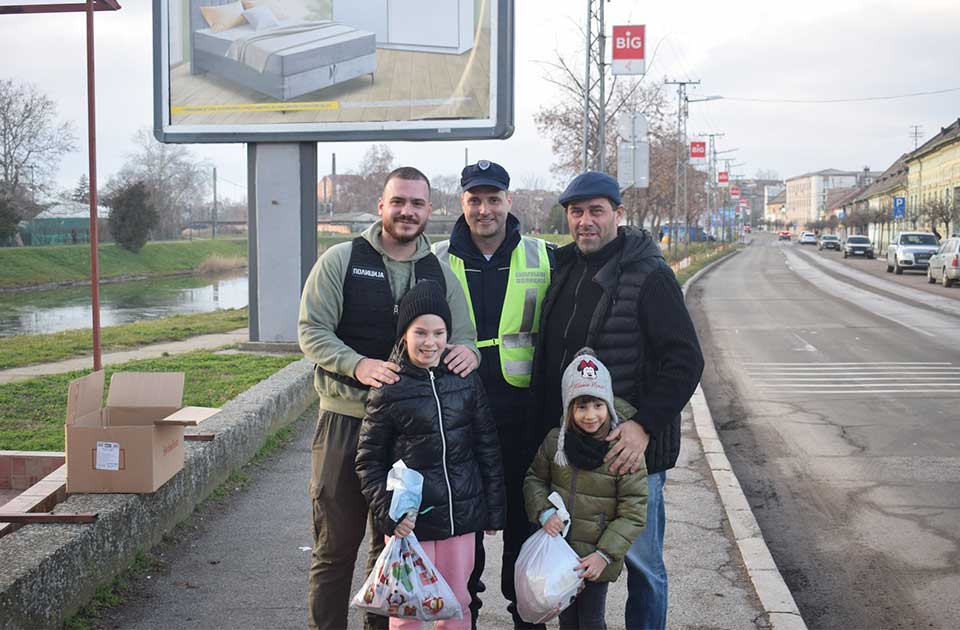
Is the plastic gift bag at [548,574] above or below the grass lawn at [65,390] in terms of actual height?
above

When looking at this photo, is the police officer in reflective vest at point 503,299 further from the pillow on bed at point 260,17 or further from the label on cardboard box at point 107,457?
the pillow on bed at point 260,17

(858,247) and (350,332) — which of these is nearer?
(350,332)

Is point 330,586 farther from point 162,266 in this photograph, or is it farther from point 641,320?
point 162,266

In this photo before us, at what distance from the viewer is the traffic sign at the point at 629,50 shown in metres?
17.7

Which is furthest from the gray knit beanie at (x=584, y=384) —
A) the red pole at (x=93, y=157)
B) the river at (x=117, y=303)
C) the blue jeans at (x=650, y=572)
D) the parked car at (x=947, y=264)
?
the parked car at (x=947, y=264)

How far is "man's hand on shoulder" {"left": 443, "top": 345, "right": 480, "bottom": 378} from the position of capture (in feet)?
12.0

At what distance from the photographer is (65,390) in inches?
384

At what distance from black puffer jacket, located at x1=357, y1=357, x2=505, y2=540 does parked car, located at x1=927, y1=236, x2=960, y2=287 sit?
31985mm

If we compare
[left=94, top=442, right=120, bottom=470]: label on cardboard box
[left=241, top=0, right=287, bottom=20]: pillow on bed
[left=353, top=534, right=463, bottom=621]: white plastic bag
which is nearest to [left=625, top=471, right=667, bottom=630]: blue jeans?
[left=353, top=534, right=463, bottom=621]: white plastic bag

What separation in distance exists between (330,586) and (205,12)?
10553 millimetres

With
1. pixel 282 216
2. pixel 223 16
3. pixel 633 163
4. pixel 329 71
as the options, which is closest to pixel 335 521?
pixel 282 216

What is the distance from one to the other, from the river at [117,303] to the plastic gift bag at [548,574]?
21534 millimetres

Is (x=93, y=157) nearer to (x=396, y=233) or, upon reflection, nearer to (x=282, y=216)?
(x=396, y=233)

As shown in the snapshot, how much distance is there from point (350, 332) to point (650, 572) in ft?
5.03
